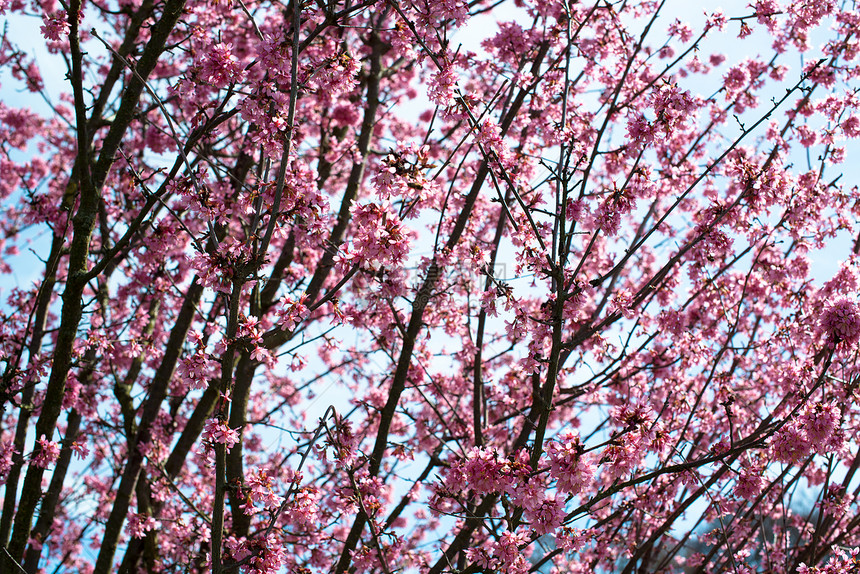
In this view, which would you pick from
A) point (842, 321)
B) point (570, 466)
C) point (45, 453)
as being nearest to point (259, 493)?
point (570, 466)

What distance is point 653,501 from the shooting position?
20.4 ft

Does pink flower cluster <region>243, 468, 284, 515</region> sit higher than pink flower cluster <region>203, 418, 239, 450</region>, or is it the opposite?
pink flower cluster <region>203, 418, 239, 450</region>

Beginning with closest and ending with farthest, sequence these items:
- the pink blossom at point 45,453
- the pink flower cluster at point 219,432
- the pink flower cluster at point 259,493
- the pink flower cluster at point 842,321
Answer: the pink flower cluster at point 219,432
the pink flower cluster at point 259,493
the pink flower cluster at point 842,321
the pink blossom at point 45,453

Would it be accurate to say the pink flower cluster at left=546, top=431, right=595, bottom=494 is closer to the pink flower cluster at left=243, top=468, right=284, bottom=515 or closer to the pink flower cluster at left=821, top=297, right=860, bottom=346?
the pink flower cluster at left=243, top=468, right=284, bottom=515

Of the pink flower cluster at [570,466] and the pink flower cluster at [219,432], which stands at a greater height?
the pink flower cluster at [219,432]

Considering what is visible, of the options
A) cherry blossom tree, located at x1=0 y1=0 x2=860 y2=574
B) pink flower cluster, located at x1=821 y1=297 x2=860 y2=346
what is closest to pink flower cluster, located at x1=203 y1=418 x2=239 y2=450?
cherry blossom tree, located at x1=0 y1=0 x2=860 y2=574

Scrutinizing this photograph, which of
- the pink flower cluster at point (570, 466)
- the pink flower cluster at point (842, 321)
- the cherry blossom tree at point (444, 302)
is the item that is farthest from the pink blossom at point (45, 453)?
the pink flower cluster at point (842, 321)

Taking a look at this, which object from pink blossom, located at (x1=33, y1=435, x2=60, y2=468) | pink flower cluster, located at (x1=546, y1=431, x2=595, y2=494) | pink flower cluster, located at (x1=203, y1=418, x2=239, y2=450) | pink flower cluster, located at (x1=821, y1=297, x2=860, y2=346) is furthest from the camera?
pink blossom, located at (x1=33, y1=435, x2=60, y2=468)

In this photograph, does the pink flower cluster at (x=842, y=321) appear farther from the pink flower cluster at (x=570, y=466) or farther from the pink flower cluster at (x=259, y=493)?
the pink flower cluster at (x=259, y=493)

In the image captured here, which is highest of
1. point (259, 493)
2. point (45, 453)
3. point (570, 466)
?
point (45, 453)

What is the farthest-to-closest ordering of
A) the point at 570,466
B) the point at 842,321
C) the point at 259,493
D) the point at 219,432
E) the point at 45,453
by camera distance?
the point at 45,453, the point at 842,321, the point at 259,493, the point at 219,432, the point at 570,466

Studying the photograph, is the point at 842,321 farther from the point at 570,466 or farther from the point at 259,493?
the point at 259,493

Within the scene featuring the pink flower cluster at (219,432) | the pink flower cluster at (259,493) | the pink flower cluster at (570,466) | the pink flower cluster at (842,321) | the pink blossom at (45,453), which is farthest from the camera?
the pink blossom at (45,453)

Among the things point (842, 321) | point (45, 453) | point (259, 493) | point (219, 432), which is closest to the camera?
point (219, 432)
